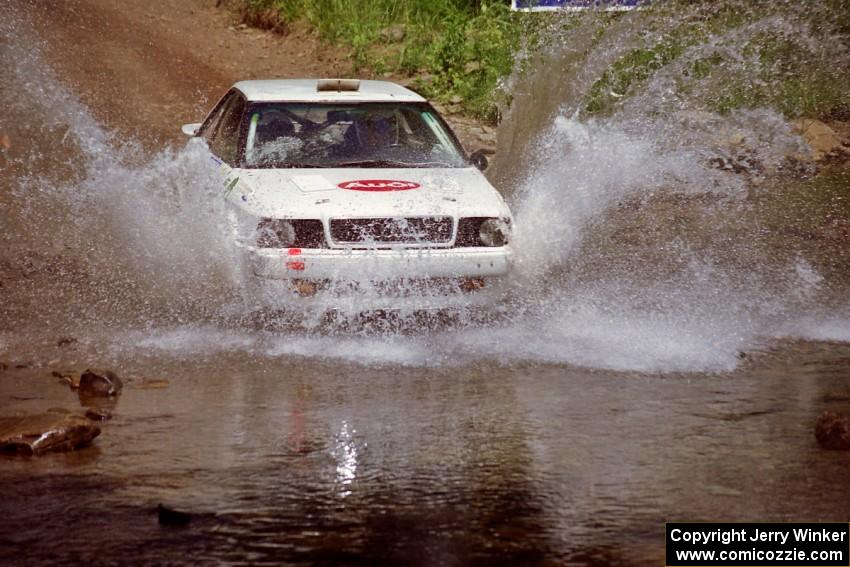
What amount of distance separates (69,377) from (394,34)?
12.7m

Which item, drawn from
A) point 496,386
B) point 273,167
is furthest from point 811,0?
point 496,386

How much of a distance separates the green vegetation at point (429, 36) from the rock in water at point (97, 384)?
9.32 m

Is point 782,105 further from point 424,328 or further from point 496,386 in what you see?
point 496,386

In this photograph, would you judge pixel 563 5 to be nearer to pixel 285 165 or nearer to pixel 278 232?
pixel 285 165

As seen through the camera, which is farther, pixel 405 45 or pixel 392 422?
pixel 405 45

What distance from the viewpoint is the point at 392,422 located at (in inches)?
239

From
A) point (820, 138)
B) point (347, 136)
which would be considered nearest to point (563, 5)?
point (820, 138)

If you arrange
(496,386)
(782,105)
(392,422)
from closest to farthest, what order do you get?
(392,422), (496,386), (782,105)

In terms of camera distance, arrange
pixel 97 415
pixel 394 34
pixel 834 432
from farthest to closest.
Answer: pixel 394 34 < pixel 97 415 < pixel 834 432

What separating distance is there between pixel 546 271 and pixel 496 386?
88.3 inches

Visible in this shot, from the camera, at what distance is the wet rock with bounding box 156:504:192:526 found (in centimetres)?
464

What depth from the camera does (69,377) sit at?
672cm

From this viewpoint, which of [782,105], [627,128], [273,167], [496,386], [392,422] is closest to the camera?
[392,422]

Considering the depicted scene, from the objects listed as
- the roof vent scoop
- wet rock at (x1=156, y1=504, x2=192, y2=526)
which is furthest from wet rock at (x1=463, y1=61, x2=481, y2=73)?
wet rock at (x1=156, y1=504, x2=192, y2=526)
